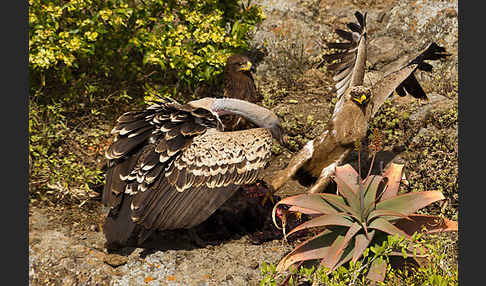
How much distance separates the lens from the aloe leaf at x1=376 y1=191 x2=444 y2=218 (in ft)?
14.3

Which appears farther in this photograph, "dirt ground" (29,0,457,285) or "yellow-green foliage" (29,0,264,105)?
"yellow-green foliage" (29,0,264,105)

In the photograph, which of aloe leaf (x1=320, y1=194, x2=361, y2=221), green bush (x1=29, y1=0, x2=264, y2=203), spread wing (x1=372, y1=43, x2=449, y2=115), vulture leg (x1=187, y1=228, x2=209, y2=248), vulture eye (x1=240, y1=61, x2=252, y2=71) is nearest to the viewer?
aloe leaf (x1=320, y1=194, x2=361, y2=221)

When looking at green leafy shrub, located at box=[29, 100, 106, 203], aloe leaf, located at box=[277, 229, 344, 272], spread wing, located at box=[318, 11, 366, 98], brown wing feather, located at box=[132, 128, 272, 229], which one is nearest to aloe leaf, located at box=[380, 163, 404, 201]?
aloe leaf, located at box=[277, 229, 344, 272]

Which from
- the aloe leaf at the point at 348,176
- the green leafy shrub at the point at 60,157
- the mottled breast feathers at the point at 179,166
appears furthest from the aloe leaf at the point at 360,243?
the green leafy shrub at the point at 60,157

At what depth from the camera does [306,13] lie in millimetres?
9172

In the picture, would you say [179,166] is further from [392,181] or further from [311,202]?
[392,181]

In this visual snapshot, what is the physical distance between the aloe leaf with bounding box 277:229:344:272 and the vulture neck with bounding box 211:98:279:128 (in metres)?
1.49

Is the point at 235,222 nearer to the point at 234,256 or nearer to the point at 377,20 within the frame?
the point at 234,256

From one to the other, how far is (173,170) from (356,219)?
1.76 metres

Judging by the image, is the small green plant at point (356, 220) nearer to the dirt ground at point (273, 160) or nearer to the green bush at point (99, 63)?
the dirt ground at point (273, 160)

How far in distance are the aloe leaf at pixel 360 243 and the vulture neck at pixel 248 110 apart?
1.70 m

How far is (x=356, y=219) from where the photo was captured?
428 centimetres

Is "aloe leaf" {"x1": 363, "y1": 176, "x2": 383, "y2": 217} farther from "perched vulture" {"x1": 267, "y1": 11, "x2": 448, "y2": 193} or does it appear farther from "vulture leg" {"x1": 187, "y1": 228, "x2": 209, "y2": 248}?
"vulture leg" {"x1": 187, "y1": 228, "x2": 209, "y2": 248}

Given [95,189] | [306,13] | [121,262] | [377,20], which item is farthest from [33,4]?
[377,20]
